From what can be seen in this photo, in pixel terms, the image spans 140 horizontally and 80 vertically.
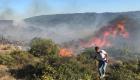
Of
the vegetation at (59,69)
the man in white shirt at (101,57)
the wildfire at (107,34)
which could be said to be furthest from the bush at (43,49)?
the wildfire at (107,34)

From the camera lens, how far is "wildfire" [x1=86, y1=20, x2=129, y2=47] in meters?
64.8

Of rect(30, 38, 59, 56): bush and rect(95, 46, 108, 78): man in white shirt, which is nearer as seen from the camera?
rect(95, 46, 108, 78): man in white shirt

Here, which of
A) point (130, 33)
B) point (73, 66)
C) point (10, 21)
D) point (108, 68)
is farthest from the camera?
A: point (10, 21)

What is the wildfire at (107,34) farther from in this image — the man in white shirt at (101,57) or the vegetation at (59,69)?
the man in white shirt at (101,57)

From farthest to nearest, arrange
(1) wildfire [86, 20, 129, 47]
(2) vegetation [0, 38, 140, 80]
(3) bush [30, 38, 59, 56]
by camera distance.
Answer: (1) wildfire [86, 20, 129, 47] → (3) bush [30, 38, 59, 56] → (2) vegetation [0, 38, 140, 80]

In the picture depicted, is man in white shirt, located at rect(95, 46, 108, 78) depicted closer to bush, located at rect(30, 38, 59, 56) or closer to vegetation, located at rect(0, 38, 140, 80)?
vegetation, located at rect(0, 38, 140, 80)

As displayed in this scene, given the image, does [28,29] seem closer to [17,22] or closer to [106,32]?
[17,22]

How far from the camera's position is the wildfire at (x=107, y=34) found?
6475 cm

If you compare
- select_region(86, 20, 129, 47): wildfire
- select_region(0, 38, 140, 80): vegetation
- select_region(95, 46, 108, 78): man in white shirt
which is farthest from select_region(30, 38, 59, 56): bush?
select_region(86, 20, 129, 47): wildfire

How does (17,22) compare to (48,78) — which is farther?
(17,22)

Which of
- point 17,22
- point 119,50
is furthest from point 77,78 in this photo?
point 17,22

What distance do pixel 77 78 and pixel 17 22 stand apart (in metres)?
131

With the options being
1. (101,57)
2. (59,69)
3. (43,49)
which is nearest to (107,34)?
(43,49)

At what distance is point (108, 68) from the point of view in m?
27.9
